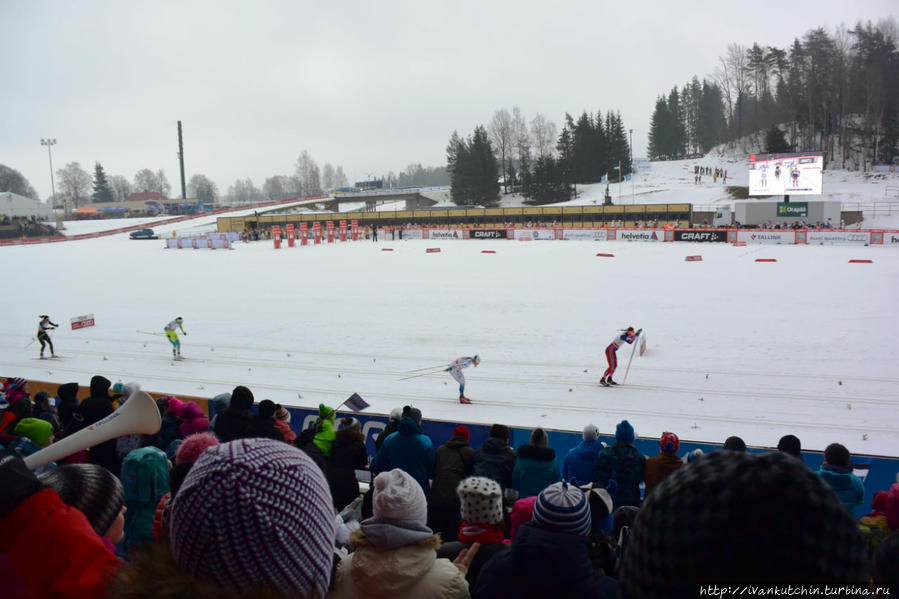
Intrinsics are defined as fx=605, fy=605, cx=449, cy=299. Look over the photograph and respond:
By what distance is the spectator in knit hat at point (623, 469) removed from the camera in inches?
215

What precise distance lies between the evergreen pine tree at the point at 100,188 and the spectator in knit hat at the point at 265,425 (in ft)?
489

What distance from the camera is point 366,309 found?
20.6 meters

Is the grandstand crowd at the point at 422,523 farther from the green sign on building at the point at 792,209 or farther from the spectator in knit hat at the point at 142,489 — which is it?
the green sign on building at the point at 792,209

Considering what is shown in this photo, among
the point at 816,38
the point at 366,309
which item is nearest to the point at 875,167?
the point at 816,38

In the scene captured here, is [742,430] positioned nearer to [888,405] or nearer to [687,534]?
[888,405]

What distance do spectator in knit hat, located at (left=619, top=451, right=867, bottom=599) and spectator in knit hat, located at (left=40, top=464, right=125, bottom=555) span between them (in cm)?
259

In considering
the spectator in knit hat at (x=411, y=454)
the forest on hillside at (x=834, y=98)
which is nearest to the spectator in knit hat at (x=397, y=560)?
the spectator in knit hat at (x=411, y=454)

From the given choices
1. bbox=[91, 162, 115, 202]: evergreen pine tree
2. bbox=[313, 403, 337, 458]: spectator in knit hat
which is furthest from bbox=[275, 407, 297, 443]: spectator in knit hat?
bbox=[91, 162, 115, 202]: evergreen pine tree

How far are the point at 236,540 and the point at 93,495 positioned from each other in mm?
1890

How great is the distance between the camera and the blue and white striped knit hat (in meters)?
2.80

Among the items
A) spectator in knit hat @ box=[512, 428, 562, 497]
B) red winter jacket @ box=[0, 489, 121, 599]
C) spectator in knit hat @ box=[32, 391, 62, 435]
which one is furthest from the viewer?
spectator in knit hat @ box=[32, 391, 62, 435]

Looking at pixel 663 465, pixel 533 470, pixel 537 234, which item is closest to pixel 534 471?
pixel 533 470

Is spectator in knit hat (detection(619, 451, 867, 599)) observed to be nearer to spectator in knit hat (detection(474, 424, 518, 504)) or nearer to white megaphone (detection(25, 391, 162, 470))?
white megaphone (detection(25, 391, 162, 470))

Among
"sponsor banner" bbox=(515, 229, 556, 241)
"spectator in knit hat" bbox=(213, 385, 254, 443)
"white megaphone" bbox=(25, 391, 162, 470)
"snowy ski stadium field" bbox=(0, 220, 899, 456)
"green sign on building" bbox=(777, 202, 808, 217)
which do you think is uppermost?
"green sign on building" bbox=(777, 202, 808, 217)
